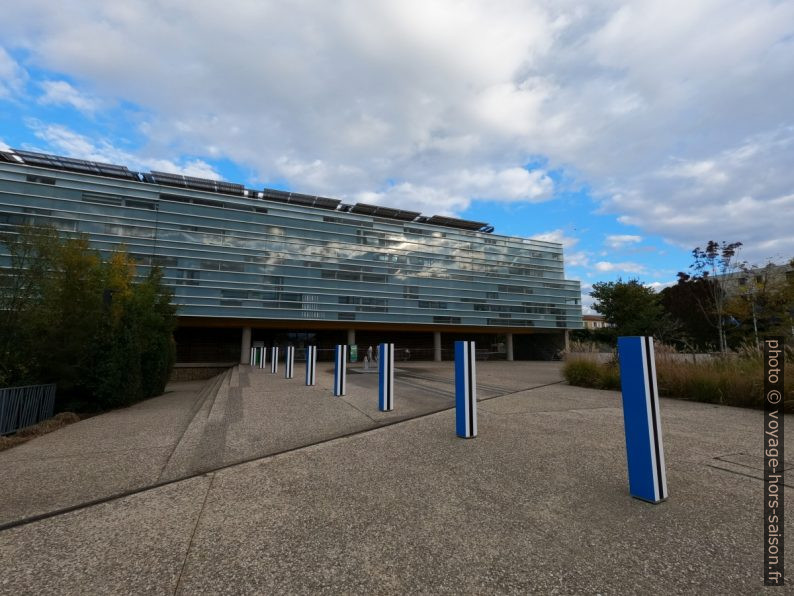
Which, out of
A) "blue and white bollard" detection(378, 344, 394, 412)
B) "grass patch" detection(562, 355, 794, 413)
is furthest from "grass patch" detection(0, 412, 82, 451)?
"grass patch" detection(562, 355, 794, 413)

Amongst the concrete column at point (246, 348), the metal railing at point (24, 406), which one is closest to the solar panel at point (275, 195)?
the concrete column at point (246, 348)

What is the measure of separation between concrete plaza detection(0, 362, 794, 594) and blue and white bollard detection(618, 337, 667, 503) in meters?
0.17

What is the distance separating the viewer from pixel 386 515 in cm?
331

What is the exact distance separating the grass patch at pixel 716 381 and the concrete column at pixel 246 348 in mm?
39869

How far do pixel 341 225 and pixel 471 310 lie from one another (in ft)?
71.0

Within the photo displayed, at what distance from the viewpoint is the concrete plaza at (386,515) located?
2.45m

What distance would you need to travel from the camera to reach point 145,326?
50.9ft

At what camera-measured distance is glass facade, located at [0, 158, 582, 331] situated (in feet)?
134

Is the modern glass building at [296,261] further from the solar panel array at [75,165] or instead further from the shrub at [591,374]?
the shrub at [591,374]

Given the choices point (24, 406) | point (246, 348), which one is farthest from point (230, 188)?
point (24, 406)

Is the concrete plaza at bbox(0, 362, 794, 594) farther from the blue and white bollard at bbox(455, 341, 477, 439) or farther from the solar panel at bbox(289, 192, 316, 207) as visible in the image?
the solar panel at bbox(289, 192, 316, 207)

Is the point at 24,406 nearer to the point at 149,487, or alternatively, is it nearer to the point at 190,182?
the point at 149,487

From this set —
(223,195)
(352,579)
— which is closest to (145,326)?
(352,579)

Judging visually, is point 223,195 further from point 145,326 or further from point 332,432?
point 332,432
